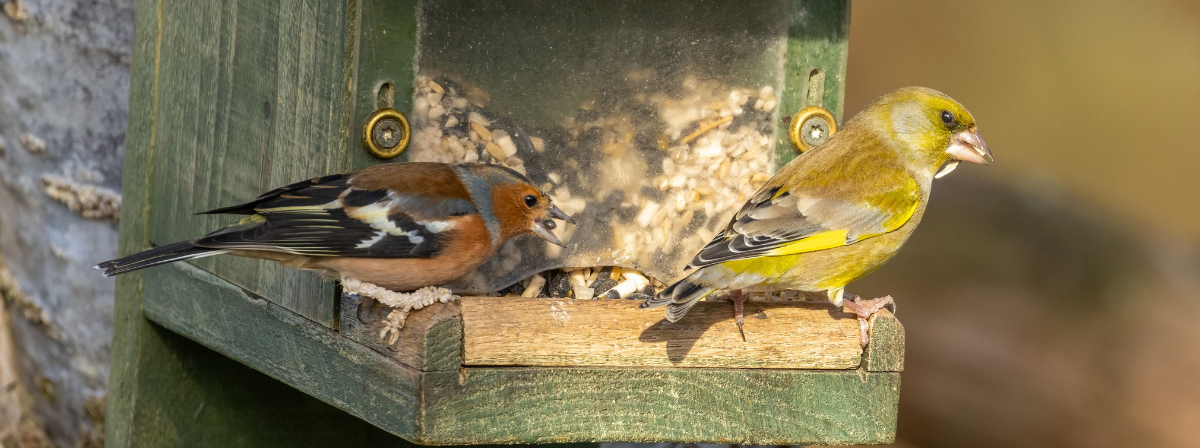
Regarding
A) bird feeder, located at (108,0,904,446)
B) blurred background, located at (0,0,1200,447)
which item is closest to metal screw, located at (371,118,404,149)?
bird feeder, located at (108,0,904,446)

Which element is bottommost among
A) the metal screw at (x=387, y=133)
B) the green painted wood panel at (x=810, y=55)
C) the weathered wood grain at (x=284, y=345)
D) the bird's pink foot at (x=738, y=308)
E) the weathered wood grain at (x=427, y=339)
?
the weathered wood grain at (x=284, y=345)

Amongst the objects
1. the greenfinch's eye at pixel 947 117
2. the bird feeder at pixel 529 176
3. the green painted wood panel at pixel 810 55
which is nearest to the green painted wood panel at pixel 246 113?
the bird feeder at pixel 529 176

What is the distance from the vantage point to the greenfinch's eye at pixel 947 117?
425 centimetres

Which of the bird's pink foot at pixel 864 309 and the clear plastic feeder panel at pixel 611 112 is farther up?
the clear plastic feeder panel at pixel 611 112

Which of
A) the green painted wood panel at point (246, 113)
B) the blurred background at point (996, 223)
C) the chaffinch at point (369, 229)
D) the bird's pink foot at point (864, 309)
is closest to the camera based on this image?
the chaffinch at point (369, 229)

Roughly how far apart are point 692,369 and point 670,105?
99 cm

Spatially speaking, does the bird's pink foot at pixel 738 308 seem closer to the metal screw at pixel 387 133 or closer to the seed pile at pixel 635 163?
the seed pile at pixel 635 163

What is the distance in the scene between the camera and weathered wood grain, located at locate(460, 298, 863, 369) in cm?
326

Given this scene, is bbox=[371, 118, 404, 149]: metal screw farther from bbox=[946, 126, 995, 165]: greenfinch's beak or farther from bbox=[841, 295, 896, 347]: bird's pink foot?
bbox=[946, 126, 995, 165]: greenfinch's beak

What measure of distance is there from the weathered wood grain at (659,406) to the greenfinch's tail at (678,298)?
229 millimetres

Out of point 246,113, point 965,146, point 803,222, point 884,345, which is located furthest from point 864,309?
point 246,113

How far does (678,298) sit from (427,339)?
692 millimetres

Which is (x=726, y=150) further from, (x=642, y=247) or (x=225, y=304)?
(x=225, y=304)

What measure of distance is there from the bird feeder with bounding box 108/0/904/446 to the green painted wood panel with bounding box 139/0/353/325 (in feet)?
0.03
